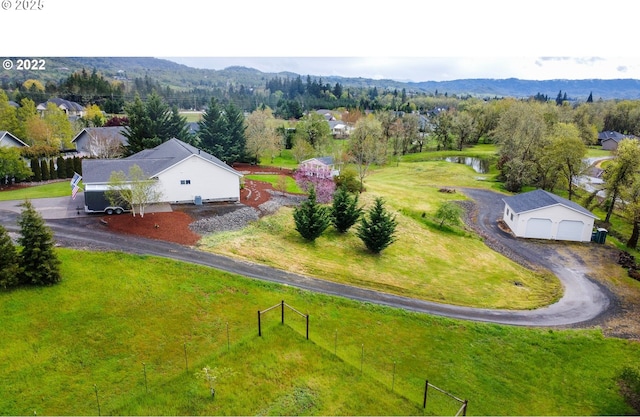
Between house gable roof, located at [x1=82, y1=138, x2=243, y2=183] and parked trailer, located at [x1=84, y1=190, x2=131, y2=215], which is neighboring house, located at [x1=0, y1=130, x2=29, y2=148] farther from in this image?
parked trailer, located at [x1=84, y1=190, x2=131, y2=215]

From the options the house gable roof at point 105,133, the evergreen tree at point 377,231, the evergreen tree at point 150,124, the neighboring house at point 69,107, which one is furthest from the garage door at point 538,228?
the neighboring house at point 69,107

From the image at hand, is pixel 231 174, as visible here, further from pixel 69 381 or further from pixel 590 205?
pixel 590 205

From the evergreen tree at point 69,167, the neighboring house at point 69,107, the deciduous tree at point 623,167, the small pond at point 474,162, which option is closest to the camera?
the deciduous tree at point 623,167

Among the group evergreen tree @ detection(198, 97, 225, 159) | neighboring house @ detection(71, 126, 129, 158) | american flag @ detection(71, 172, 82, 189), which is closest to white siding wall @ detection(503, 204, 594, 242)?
evergreen tree @ detection(198, 97, 225, 159)

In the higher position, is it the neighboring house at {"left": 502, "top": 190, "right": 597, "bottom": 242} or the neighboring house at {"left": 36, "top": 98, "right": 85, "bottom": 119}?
the neighboring house at {"left": 36, "top": 98, "right": 85, "bottom": 119}

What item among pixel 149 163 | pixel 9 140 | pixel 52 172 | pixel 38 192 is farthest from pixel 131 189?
pixel 9 140

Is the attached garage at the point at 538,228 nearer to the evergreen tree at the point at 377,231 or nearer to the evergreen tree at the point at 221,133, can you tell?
the evergreen tree at the point at 377,231
